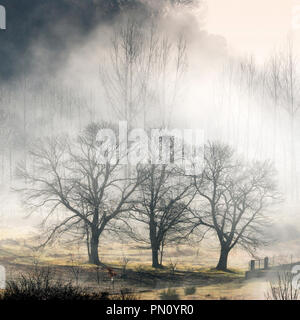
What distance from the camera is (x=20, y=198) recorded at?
2498 centimetres

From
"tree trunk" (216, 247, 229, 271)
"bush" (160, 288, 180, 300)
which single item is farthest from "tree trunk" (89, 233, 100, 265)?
"tree trunk" (216, 247, 229, 271)

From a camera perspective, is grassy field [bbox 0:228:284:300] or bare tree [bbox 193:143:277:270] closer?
grassy field [bbox 0:228:284:300]

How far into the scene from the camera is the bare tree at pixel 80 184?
23.8 meters

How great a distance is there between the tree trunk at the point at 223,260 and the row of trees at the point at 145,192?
0.07m

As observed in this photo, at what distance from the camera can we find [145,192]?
2414 cm

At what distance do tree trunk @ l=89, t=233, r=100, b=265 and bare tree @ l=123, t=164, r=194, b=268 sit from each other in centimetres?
219

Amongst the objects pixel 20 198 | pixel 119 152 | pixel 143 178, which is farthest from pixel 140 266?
pixel 20 198

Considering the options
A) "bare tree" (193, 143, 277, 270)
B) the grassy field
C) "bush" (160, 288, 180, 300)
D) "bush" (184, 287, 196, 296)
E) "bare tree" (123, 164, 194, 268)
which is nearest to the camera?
"bush" (160, 288, 180, 300)

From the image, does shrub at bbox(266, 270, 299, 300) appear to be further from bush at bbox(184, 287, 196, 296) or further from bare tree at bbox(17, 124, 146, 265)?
bare tree at bbox(17, 124, 146, 265)

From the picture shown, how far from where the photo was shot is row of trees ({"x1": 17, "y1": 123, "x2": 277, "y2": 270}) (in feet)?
77.1

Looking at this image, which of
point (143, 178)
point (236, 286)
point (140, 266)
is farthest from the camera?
point (143, 178)

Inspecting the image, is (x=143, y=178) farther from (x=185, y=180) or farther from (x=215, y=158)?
(x=215, y=158)
